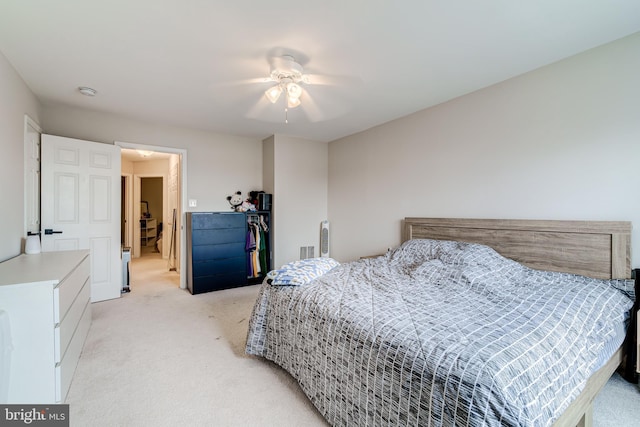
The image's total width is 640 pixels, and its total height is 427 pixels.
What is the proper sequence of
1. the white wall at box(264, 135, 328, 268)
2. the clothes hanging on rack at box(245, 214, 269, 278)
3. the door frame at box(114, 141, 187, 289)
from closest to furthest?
the door frame at box(114, 141, 187, 289), the clothes hanging on rack at box(245, 214, 269, 278), the white wall at box(264, 135, 328, 268)

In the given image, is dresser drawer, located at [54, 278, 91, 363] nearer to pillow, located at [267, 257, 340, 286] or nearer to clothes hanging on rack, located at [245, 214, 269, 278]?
pillow, located at [267, 257, 340, 286]

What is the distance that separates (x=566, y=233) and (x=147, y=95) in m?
4.23

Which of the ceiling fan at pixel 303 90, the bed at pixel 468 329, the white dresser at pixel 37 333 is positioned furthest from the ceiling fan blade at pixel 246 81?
the white dresser at pixel 37 333

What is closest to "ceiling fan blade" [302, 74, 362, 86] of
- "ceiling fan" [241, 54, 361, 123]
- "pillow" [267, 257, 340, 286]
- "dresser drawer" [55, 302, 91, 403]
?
"ceiling fan" [241, 54, 361, 123]

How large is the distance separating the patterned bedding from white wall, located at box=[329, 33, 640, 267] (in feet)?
2.05

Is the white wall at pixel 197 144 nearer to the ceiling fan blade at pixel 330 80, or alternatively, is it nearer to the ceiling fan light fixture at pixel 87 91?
the ceiling fan light fixture at pixel 87 91

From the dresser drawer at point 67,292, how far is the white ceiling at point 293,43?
174cm

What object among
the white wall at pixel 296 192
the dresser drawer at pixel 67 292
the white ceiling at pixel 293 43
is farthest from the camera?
the white wall at pixel 296 192

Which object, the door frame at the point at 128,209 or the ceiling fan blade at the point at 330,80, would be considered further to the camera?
the door frame at the point at 128,209

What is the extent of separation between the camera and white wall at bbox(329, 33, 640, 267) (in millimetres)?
1991

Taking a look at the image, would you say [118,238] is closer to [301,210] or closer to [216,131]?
[216,131]

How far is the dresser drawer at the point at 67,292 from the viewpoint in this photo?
5.13ft

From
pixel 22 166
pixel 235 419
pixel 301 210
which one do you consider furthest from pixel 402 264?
pixel 22 166

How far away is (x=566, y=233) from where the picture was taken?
219cm
